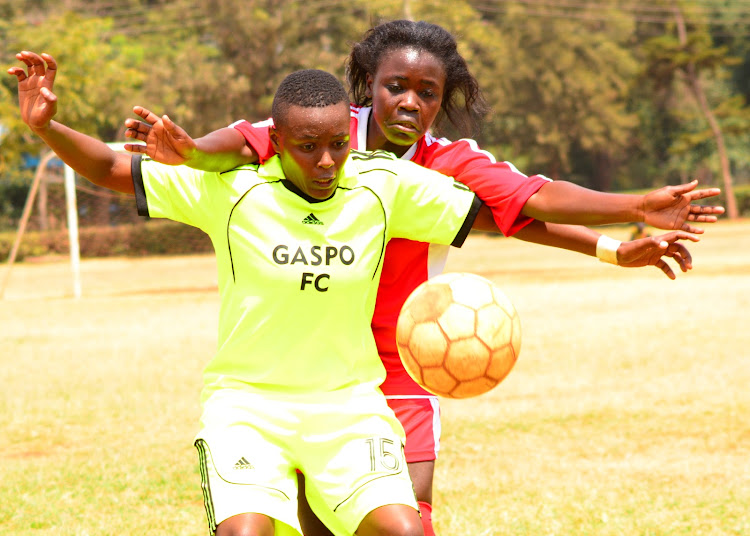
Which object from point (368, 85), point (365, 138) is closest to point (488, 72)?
point (368, 85)

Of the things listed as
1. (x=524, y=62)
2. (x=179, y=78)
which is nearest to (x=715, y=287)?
(x=179, y=78)

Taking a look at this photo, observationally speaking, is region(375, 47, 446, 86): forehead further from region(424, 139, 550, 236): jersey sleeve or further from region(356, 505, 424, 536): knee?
region(356, 505, 424, 536): knee

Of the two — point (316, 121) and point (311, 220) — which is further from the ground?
point (316, 121)

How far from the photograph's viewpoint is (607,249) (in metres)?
3.96

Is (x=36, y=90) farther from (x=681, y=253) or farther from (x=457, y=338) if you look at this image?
(x=681, y=253)

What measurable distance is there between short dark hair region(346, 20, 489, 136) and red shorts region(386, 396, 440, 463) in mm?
1466

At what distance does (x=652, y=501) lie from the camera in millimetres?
6020

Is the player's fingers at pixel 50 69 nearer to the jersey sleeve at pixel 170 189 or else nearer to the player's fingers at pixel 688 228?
the jersey sleeve at pixel 170 189

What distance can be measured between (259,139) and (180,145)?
421 mm

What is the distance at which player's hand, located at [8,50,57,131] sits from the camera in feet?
11.7

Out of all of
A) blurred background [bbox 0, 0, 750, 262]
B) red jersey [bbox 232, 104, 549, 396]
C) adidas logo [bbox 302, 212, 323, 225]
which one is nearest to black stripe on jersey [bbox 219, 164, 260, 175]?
red jersey [bbox 232, 104, 549, 396]

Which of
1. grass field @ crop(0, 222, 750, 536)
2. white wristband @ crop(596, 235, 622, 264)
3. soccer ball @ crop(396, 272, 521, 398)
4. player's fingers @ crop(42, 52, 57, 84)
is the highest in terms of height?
player's fingers @ crop(42, 52, 57, 84)

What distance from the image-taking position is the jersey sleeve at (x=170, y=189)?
3.67m

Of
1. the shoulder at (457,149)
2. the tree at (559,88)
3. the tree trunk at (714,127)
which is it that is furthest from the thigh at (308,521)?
the tree at (559,88)
